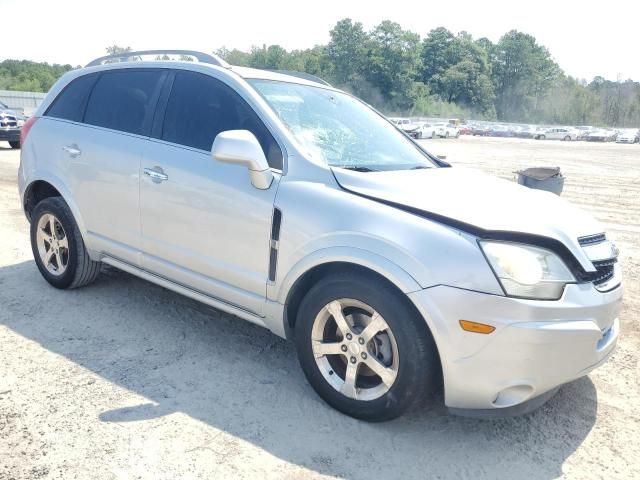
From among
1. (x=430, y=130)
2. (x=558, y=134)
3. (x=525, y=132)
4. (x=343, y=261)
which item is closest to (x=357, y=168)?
(x=343, y=261)

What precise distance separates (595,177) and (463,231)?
16809 mm

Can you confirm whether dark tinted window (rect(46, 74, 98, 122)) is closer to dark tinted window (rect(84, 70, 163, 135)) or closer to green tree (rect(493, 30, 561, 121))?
dark tinted window (rect(84, 70, 163, 135))

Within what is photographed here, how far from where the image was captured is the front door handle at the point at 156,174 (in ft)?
11.8

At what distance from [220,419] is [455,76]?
12073 centimetres

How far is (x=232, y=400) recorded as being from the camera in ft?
10.0

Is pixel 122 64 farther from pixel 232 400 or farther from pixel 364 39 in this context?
pixel 364 39

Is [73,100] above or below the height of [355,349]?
above

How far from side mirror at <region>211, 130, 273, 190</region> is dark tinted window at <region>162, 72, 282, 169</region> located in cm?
15

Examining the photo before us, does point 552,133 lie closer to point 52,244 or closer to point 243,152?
point 52,244

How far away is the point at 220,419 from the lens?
287 centimetres

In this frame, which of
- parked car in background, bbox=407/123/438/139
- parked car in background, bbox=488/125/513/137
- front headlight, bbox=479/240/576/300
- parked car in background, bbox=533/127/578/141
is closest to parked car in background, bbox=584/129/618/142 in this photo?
parked car in background, bbox=533/127/578/141

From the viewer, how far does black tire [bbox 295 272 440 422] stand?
2609mm

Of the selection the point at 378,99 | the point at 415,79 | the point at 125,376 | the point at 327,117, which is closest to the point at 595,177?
the point at 327,117

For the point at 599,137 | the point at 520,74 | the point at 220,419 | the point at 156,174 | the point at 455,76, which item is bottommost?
the point at 220,419
